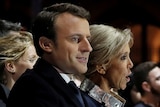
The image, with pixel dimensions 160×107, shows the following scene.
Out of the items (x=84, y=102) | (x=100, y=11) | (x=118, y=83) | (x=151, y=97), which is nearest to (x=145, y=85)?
(x=151, y=97)

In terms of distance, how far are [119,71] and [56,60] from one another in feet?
1.25

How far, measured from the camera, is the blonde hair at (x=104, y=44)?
1.57 metres

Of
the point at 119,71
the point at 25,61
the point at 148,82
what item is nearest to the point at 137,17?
the point at 148,82

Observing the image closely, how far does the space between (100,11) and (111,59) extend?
409 centimetres

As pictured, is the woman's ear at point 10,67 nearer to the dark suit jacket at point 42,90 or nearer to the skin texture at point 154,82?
the dark suit jacket at point 42,90

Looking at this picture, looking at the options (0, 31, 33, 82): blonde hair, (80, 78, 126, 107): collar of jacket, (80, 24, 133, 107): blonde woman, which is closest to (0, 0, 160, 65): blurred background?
(0, 31, 33, 82): blonde hair

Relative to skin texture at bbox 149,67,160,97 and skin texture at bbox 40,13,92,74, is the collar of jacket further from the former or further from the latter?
skin texture at bbox 149,67,160,97

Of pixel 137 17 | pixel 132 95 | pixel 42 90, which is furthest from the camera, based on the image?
pixel 137 17

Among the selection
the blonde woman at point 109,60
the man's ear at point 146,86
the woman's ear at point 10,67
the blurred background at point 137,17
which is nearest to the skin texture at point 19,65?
the woman's ear at point 10,67

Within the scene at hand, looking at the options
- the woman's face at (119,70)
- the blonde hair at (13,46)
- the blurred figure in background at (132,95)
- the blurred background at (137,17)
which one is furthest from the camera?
the blurred background at (137,17)

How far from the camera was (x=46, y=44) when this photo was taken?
1319 millimetres

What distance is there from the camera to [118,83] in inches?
63.7

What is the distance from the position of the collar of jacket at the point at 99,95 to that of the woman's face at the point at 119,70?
105 millimetres

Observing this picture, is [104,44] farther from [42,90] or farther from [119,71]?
[42,90]
